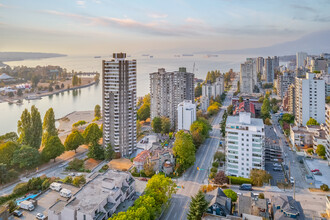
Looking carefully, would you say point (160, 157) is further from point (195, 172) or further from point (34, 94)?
point (34, 94)

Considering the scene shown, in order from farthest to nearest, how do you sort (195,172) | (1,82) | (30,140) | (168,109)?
(1,82) → (168,109) → (30,140) → (195,172)

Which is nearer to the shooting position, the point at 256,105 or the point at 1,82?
the point at 256,105

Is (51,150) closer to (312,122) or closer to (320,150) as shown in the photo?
(320,150)

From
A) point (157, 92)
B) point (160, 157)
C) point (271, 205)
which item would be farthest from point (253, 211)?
point (157, 92)

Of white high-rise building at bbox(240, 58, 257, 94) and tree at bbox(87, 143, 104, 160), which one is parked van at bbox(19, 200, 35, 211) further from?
white high-rise building at bbox(240, 58, 257, 94)

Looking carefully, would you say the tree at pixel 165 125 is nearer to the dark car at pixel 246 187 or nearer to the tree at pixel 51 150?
the tree at pixel 51 150

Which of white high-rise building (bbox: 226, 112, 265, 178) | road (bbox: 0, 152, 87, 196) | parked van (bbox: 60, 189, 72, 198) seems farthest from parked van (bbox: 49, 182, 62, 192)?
white high-rise building (bbox: 226, 112, 265, 178)

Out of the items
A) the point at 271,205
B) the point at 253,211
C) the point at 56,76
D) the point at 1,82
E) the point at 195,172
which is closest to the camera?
the point at 253,211
